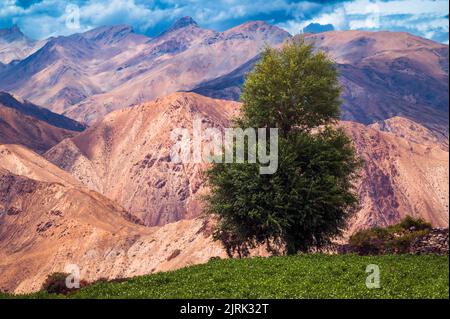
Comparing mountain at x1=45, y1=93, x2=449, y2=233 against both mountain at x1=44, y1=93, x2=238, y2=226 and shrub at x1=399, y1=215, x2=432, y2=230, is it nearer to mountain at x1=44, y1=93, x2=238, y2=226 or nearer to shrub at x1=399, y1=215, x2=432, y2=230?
mountain at x1=44, y1=93, x2=238, y2=226

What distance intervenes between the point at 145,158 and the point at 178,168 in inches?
487

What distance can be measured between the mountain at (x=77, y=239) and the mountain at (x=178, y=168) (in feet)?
122

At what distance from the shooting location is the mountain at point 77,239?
84.9 m

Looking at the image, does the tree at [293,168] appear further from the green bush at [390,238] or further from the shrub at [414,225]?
the shrub at [414,225]

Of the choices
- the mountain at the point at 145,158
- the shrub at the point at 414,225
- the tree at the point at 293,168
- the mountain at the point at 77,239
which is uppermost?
the tree at the point at 293,168

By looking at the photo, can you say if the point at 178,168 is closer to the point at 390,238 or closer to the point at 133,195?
the point at 133,195

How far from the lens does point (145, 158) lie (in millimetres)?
166250

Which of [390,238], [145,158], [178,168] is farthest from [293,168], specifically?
[145,158]

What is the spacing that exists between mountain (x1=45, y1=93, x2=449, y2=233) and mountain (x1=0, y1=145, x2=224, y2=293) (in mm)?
37286

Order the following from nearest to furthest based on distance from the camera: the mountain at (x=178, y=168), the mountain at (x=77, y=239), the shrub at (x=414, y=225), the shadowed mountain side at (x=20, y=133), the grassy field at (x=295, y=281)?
1. the grassy field at (x=295, y=281)
2. the shrub at (x=414, y=225)
3. the mountain at (x=77, y=239)
4. the mountain at (x=178, y=168)
5. the shadowed mountain side at (x=20, y=133)

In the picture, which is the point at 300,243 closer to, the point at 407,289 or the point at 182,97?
the point at 407,289

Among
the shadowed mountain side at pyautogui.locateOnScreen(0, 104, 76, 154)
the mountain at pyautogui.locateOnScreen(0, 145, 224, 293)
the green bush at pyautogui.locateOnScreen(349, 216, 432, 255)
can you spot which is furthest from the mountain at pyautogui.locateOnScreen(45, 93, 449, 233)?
the green bush at pyautogui.locateOnScreen(349, 216, 432, 255)

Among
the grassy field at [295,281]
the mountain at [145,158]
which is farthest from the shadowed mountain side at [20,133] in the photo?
the grassy field at [295,281]

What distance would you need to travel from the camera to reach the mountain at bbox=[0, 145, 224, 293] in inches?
3344
